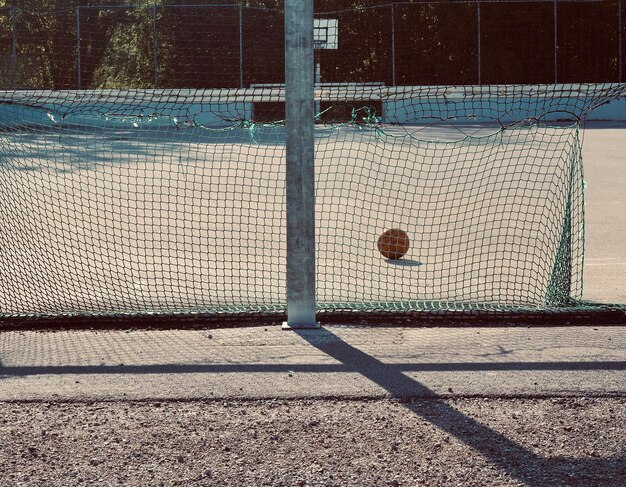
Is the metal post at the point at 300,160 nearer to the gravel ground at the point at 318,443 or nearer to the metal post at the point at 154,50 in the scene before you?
the gravel ground at the point at 318,443

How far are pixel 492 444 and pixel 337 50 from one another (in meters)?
28.8

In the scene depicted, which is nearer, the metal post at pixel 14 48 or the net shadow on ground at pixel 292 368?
the net shadow on ground at pixel 292 368

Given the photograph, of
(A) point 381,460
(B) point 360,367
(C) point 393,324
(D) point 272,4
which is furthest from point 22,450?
(D) point 272,4

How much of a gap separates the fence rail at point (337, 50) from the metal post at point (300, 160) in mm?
24180

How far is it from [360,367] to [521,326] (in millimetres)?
1360

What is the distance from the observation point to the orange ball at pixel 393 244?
8787 millimetres

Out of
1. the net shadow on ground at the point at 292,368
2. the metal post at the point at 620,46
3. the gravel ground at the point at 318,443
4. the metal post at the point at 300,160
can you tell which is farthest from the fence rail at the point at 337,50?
the gravel ground at the point at 318,443

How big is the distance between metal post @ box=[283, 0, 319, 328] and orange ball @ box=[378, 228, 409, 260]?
8.95ft

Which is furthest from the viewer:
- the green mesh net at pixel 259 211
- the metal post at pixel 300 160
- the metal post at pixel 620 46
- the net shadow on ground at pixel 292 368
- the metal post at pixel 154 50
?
the metal post at pixel 620 46

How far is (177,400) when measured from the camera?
4863 millimetres

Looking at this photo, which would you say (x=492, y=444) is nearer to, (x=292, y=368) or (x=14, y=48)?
(x=292, y=368)

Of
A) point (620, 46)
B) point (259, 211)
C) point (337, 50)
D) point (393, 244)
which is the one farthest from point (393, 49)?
point (393, 244)

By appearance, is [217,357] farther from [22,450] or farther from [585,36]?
[585,36]

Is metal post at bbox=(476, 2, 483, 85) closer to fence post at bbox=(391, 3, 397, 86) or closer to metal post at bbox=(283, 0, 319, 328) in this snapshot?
fence post at bbox=(391, 3, 397, 86)
